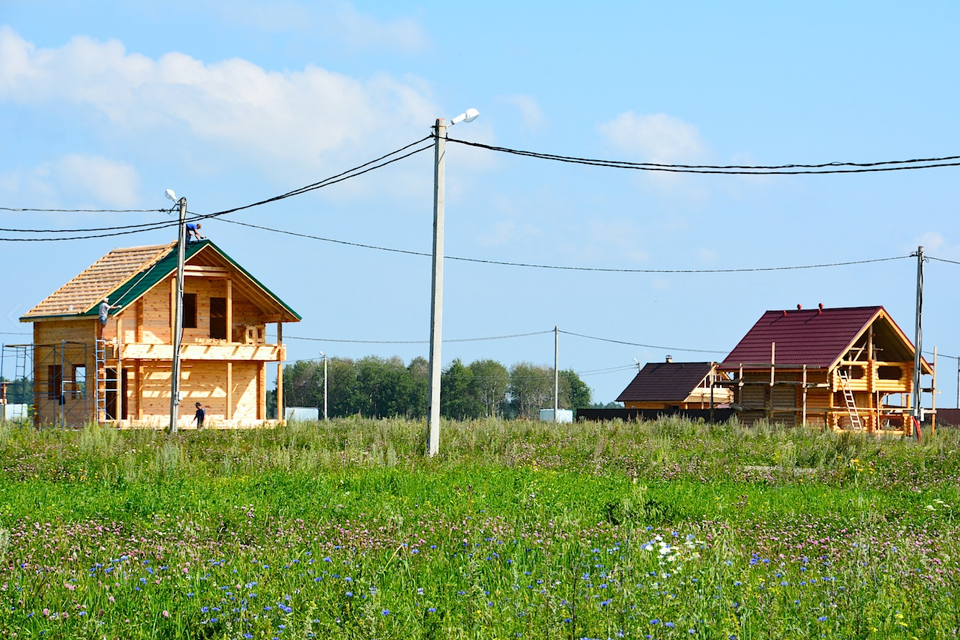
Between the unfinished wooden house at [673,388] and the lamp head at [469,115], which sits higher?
the lamp head at [469,115]

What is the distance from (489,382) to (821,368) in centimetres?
6019

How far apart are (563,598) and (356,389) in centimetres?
8739

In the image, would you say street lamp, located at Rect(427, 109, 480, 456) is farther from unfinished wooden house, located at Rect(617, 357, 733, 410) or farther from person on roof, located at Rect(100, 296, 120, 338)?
unfinished wooden house, located at Rect(617, 357, 733, 410)

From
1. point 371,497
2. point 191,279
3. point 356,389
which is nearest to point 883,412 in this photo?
point 191,279

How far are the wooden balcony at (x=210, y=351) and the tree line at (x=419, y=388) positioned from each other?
1816 inches

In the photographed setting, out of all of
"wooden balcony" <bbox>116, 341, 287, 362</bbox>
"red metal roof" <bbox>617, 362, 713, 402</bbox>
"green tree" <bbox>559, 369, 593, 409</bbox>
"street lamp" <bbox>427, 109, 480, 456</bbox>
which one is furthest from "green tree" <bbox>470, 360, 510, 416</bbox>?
"street lamp" <bbox>427, 109, 480, 456</bbox>

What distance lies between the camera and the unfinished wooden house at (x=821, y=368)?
1524 inches

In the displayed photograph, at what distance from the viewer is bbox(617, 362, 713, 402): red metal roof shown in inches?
2379

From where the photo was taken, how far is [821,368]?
38.1 metres

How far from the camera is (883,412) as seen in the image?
4234 cm

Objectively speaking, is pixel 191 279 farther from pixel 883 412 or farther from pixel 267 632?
pixel 267 632

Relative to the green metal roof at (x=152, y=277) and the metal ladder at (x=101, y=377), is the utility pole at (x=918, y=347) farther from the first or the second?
the metal ladder at (x=101, y=377)

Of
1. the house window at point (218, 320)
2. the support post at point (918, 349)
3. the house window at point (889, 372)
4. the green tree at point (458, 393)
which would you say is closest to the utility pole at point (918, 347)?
the support post at point (918, 349)

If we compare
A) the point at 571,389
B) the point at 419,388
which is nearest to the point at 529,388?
the point at 571,389
